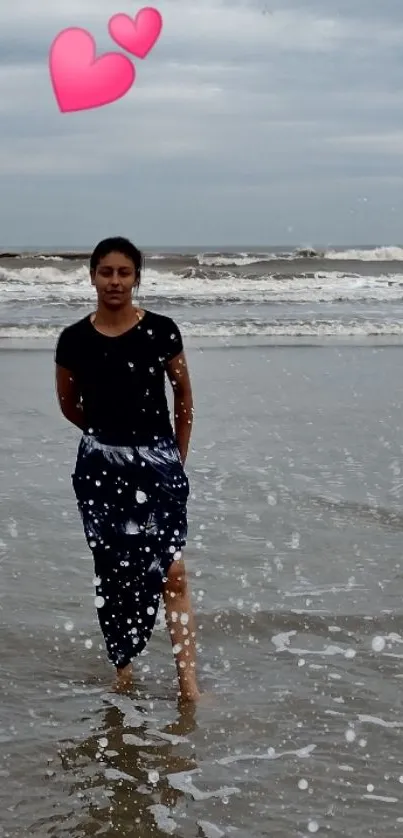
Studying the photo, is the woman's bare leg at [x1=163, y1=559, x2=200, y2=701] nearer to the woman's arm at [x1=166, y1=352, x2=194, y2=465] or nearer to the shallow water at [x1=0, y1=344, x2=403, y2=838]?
the shallow water at [x1=0, y1=344, x2=403, y2=838]

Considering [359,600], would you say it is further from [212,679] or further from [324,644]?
[212,679]

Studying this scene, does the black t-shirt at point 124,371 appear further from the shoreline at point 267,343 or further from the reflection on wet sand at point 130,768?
the shoreline at point 267,343

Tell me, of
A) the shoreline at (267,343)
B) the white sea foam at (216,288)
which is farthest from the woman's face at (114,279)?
the white sea foam at (216,288)

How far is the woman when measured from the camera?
3.53m

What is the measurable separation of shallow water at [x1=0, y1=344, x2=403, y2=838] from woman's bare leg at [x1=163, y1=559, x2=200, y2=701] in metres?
0.12

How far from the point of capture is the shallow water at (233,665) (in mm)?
2936

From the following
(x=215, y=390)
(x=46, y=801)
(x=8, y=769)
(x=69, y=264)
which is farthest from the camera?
(x=69, y=264)

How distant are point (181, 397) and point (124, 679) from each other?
1014mm

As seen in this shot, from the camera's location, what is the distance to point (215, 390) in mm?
10422

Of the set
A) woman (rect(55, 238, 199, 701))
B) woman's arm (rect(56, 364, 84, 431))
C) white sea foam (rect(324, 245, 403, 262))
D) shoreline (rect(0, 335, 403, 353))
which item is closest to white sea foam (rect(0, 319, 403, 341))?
shoreline (rect(0, 335, 403, 353))

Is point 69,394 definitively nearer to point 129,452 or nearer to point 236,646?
point 129,452

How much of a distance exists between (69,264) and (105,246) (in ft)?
125

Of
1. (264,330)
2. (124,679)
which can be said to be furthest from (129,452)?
(264,330)

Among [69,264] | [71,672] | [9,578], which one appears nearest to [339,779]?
[71,672]
